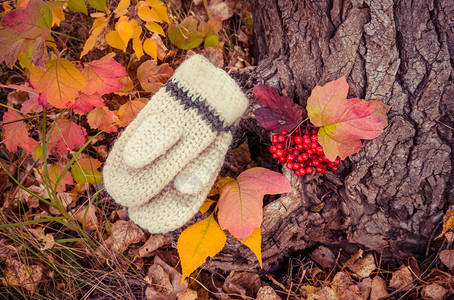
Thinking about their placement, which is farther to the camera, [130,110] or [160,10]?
[130,110]

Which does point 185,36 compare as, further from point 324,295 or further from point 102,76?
point 324,295

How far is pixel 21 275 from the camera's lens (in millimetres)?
1603

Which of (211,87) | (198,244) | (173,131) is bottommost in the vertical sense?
(198,244)

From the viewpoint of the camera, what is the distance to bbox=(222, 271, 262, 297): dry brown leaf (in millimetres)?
1571

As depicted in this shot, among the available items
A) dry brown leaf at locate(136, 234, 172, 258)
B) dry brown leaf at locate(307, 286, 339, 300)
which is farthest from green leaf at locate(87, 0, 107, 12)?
dry brown leaf at locate(307, 286, 339, 300)

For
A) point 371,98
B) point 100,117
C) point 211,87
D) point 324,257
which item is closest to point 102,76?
point 100,117

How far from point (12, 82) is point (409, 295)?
250cm

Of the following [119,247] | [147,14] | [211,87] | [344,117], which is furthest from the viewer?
[119,247]

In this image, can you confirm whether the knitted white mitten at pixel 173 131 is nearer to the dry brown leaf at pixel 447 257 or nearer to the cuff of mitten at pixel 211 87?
the cuff of mitten at pixel 211 87

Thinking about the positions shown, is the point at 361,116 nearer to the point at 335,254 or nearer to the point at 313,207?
the point at 313,207

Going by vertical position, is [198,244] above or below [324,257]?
above

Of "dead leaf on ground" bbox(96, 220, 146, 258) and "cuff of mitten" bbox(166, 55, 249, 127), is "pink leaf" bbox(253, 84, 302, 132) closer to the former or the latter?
"cuff of mitten" bbox(166, 55, 249, 127)

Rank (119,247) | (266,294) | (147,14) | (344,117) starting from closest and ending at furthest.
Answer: (344,117) → (147,14) → (266,294) → (119,247)

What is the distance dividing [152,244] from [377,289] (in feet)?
3.82
